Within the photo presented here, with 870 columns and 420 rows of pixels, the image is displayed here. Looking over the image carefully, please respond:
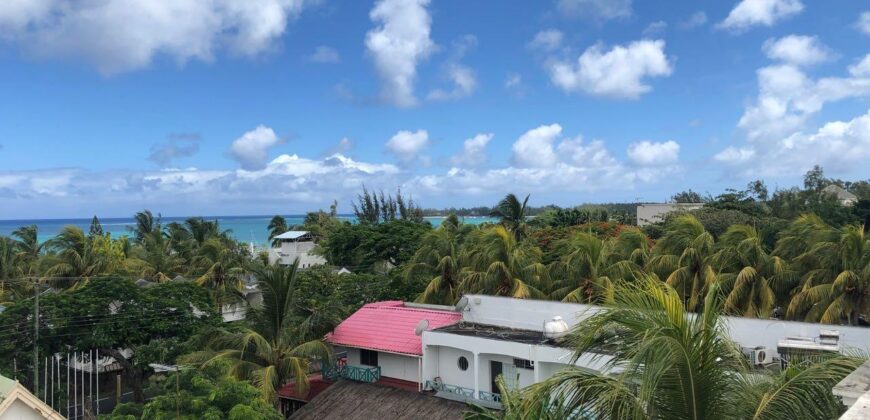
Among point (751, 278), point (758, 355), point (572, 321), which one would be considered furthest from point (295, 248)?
point (758, 355)

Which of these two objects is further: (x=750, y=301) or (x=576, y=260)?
(x=576, y=260)

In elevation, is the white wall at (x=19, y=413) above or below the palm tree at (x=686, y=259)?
below

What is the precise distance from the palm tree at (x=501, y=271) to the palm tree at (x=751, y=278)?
21.7 feet

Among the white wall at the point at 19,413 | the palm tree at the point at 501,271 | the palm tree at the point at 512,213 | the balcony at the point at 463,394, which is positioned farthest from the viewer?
the palm tree at the point at 512,213

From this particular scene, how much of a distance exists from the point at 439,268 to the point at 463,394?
29.7 ft

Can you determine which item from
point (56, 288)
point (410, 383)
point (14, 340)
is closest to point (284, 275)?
point (410, 383)

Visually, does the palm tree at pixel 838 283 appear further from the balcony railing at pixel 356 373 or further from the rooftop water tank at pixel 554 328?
the balcony railing at pixel 356 373

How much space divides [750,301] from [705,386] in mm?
17478

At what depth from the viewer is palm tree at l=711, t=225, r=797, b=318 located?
63.7 feet

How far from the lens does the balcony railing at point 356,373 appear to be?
19250 millimetres

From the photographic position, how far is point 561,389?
465 centimetres

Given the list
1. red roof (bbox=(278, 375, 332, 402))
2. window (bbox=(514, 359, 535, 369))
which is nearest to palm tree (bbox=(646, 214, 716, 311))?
window (bbox=(514, 359, 535, 369))

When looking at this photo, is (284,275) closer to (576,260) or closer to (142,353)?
(142,353)

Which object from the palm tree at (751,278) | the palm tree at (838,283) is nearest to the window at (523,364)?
the palm tree at (751,278)
